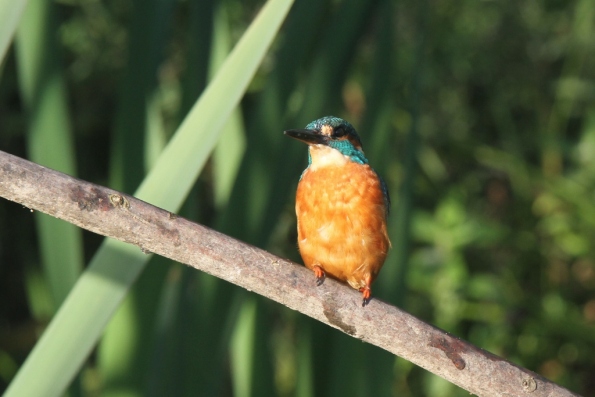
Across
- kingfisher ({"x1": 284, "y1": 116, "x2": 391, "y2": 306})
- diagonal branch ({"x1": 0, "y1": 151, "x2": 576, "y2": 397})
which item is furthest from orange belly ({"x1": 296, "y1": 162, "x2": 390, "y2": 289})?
diagonal branch ({"x1": 0, "y1": 151, "x2": 576, "y2": 397})

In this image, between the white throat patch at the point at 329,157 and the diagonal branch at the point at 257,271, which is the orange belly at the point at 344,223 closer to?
the white throat patch at the point at 329,157

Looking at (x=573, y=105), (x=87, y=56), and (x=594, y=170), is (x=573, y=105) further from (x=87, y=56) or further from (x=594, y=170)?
(x=87, y=56)

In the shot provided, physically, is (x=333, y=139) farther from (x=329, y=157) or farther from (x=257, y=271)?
(x=257, y=271)

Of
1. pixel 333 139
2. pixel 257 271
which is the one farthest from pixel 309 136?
pixel 257 271

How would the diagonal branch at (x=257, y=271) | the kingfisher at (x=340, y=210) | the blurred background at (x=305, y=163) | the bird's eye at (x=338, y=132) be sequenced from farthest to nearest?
the bird's eye at (x=338, y=132), the kingfisher at (x=340, y=210), the blurred background at (x=305, y=163), the diagonal branch at (x=257, y=271)

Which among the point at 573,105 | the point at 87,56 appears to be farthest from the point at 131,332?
the point at 573,105

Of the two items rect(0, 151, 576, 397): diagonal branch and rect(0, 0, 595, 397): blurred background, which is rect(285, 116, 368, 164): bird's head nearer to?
rect(0, 0, 595, 397): blurred background

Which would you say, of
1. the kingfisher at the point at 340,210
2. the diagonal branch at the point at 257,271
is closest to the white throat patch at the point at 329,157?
the kingfisher at the point at 340,210
